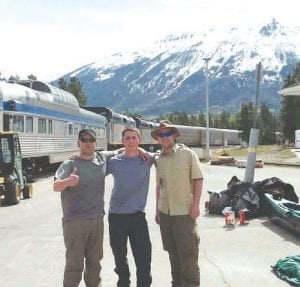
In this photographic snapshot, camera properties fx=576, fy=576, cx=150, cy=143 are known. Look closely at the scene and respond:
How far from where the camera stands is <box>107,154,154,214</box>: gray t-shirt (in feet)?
19.1

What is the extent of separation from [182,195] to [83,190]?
39.6 inches

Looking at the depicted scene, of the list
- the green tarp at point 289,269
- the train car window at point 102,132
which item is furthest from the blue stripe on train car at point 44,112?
the green tarp at point 289,269

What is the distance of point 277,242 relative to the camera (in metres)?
9.21

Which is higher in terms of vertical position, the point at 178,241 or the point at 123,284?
the point at 178,241

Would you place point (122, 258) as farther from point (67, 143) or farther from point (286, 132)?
point (286, 132)

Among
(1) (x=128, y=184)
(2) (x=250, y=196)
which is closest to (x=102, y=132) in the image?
(2) (x=250, y=196)

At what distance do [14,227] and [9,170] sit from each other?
15.7 feet

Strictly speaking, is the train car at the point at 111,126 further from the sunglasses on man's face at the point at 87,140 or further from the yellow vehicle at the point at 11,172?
the sunglasses on man's face at the point at 87,140

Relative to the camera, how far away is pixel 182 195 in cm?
585

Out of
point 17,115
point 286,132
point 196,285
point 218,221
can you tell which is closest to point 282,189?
point 218,221

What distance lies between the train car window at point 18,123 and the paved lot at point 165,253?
7564 mm

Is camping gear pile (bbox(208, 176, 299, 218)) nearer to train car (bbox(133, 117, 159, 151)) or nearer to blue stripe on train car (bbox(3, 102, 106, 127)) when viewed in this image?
blue stripe on train car (bbox(3, 102, 106, 127))

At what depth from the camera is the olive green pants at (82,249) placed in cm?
569

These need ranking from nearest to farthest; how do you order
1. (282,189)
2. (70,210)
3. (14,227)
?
(70,210) → (14,227) → (282,189)
